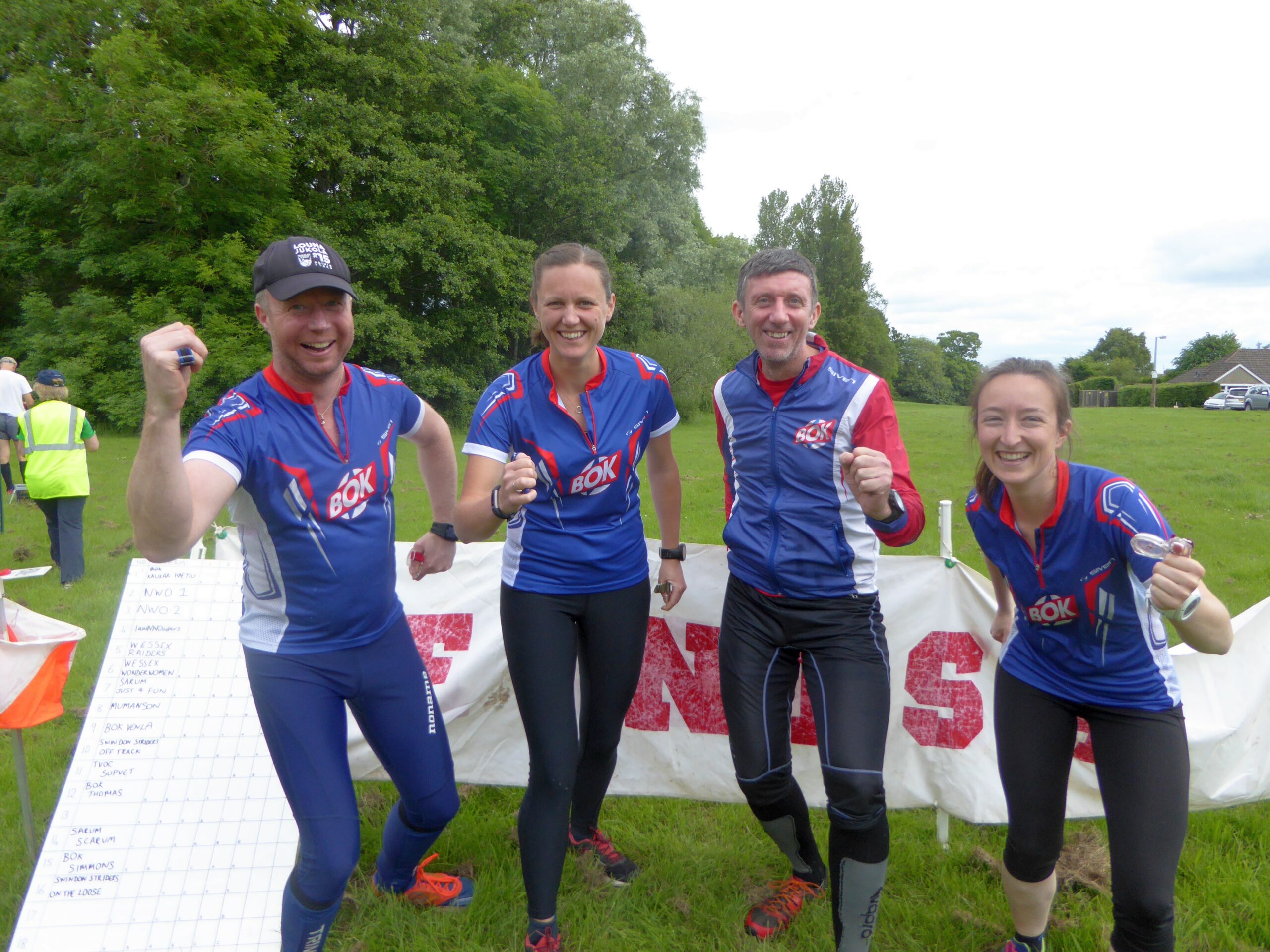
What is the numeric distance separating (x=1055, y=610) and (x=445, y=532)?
234 cm

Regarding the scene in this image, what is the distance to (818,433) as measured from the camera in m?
3.14

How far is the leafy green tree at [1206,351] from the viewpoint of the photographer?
9700cm

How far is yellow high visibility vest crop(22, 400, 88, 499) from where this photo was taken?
832cm

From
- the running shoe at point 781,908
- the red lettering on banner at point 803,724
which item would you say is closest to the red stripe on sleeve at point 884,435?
the red lettering on banner at point 803,724

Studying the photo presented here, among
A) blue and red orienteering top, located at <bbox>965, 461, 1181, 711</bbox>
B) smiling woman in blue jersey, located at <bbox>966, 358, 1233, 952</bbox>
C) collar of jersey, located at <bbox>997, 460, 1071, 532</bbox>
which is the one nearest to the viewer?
smiling woman in blue jersey, located at <bbox>966, 358, 1233, 952</bbox>

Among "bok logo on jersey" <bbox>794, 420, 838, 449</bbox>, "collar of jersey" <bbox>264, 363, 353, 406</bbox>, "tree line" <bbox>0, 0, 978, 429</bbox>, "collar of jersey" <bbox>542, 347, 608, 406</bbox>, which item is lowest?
"bok logo on jersey" <bbox>794, 420, 838, 449</bbox>

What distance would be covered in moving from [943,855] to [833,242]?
68.1 m

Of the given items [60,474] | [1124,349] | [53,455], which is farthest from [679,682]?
[1124,349]

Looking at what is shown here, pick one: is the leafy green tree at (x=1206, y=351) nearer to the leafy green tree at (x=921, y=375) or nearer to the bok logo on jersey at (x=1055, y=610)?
the leafy green tree at (x=921, y=375)

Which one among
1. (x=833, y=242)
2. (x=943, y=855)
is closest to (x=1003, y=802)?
(x=943, y=855)

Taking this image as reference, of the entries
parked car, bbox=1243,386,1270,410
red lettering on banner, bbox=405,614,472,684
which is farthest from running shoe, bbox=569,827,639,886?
parked car, bbox=1243,386,1270,410

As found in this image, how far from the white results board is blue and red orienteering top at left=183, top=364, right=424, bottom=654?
1.21 m

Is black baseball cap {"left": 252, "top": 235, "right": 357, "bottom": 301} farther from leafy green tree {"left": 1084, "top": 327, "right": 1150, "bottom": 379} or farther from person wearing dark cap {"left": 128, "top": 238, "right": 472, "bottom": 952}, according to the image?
leafy green tree {"left": 1084, "top": 327, "right": 1150, "bottom": 379}

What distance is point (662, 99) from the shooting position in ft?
113
